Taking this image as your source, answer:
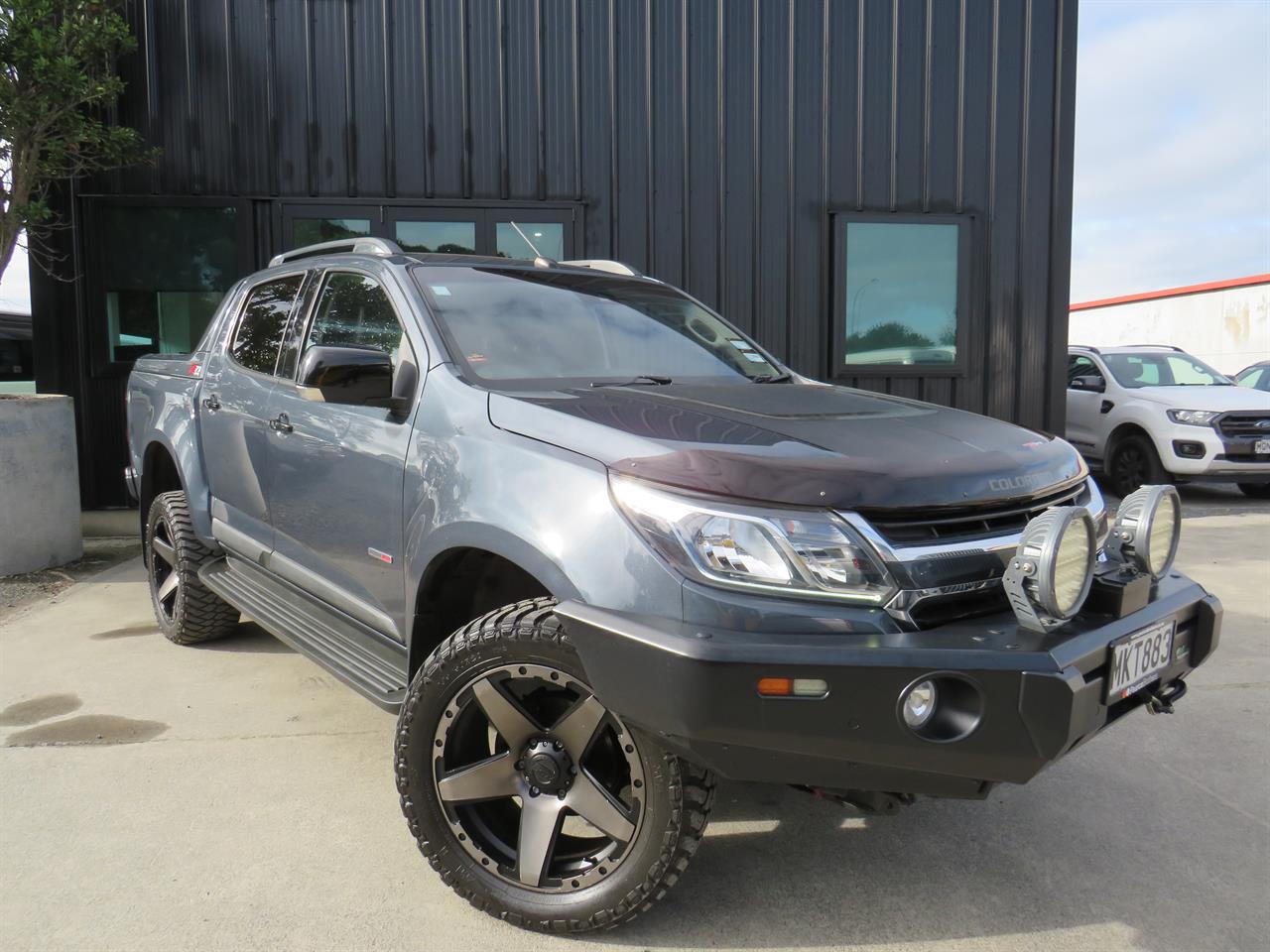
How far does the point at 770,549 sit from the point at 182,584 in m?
3.44

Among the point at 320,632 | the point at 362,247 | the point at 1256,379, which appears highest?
the point at 362,247

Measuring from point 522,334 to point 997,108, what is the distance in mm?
7464

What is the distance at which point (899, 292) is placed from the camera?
8.93 m

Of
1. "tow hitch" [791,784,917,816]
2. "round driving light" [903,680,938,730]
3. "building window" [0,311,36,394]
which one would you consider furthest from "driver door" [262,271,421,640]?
"building window" [0,311,36,394]

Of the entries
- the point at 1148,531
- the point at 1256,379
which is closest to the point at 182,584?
the point at 1148,531

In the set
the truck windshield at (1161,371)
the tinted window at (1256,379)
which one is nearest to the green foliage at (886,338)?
the truck windshield at (1161,371)

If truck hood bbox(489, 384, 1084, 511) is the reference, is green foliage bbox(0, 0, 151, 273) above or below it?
above

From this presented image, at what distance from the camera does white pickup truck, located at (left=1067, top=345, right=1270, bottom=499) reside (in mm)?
9109

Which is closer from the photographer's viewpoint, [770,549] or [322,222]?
[770,549]

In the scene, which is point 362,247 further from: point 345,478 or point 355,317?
point 345,478

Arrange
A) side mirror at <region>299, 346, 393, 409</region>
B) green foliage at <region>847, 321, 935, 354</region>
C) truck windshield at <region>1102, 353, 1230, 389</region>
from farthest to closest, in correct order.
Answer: truck windshield at <region>1102, 353, 1230, 389</region> < green foliage at <region>847, 321, 935, 354</region> < side mirror at <region>299, 346, 393, 409</region>

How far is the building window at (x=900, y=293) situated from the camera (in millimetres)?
8742

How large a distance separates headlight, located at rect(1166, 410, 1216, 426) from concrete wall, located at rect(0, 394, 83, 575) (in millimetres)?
9712

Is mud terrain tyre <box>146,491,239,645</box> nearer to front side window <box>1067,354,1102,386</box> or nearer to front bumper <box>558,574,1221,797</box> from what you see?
front bumper <box>558,574,1221,797</box>
